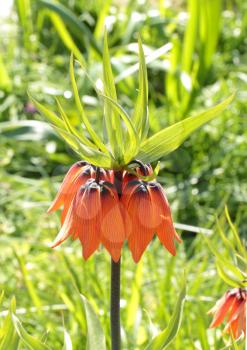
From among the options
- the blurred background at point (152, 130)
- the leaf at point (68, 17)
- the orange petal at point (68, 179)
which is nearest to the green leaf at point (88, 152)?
the orange petal at point (68, 179)

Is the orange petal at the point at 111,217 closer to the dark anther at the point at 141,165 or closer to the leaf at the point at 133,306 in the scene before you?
the dark anther at the point at 141,165

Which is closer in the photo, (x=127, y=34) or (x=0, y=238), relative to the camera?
(x=0, y=238)

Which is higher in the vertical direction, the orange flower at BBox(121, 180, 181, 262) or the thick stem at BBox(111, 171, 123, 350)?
the orange flower at BBox(121, 180, 181, 262)

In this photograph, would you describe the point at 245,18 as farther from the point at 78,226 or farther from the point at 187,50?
the point at 78,226

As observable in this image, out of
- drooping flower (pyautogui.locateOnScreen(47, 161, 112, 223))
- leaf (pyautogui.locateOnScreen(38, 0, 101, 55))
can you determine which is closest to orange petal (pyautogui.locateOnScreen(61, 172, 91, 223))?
drooping flower (pyautogui.locateOnScreen(47, 161, 112, 223))

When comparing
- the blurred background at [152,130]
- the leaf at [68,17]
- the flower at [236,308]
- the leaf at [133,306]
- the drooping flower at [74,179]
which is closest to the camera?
the drooping flower at [74,179]

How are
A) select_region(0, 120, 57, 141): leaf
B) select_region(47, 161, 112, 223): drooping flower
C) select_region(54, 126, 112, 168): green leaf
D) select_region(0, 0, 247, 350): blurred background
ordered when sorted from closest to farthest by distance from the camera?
select_region(54, 126, 112, 168): green leaf → select_region(47, 161, 112, 223): drooping flower → select_region(0, 0, 247, 350): blurred background → select_region(0, 120, 57, 141): leaf

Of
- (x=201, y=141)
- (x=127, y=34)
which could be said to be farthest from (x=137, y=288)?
(x=127, y=34)

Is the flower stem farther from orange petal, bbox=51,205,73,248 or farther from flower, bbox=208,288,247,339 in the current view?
flower, bbox=208,288,247,339
